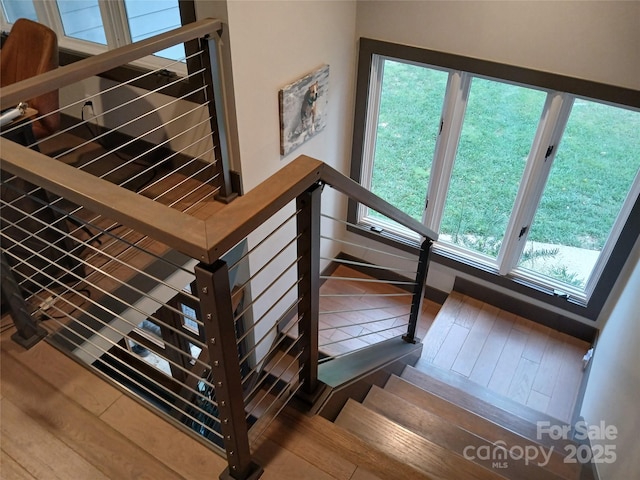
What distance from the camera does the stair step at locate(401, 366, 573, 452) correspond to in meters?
3.04

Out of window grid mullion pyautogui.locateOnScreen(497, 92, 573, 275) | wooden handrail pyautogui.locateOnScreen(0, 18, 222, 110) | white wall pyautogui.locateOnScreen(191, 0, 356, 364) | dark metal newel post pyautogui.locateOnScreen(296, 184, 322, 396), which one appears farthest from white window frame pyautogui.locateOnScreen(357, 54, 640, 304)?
dark metal newel post pyautogui.locateOnScreen(296, 184, 322, 396)

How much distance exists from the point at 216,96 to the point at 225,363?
62.7 inches

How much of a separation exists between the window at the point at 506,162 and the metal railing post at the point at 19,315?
274cm

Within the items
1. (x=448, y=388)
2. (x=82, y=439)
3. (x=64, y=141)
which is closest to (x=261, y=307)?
(x=448, y=388)

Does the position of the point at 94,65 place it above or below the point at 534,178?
above

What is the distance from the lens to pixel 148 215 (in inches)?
39.8

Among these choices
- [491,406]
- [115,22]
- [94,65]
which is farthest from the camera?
[491,406]

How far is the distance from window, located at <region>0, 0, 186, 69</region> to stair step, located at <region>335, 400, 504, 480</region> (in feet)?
6.65

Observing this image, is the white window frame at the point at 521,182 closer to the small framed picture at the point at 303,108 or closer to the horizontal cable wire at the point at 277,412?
the small framed picture at the point at 303,108

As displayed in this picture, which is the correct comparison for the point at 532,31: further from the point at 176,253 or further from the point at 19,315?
the point at 19,315

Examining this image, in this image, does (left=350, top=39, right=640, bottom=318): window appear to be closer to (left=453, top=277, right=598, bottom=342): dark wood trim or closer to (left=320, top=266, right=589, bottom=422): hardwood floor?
(left=453, top=277, right=598, bottom=342): dark wood trim

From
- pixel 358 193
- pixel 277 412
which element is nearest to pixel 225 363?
pixel 277 412

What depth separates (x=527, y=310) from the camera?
394cm

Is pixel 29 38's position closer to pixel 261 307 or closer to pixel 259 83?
pixel 259 83
